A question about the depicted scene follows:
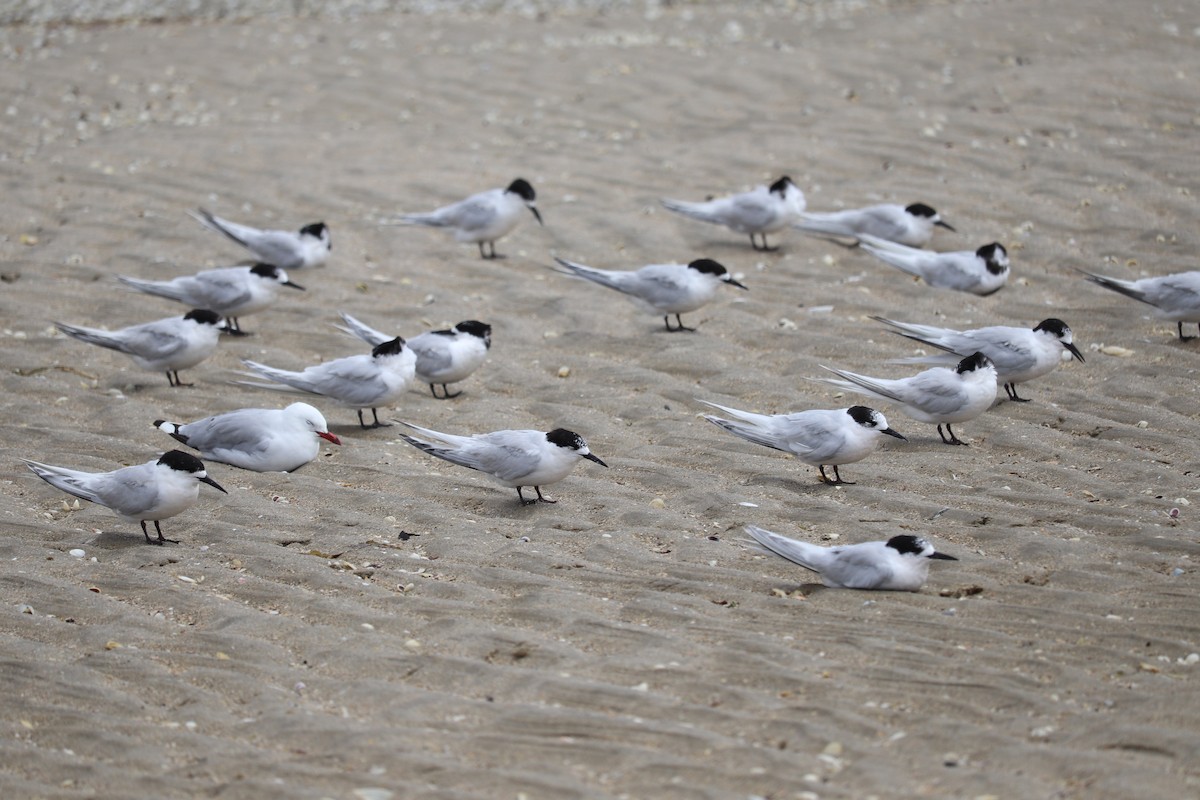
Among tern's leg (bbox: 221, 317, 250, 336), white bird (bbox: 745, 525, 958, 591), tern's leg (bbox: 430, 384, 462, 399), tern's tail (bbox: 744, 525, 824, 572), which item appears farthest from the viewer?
tern's leg (bbox: 221, 317, 250, 336)

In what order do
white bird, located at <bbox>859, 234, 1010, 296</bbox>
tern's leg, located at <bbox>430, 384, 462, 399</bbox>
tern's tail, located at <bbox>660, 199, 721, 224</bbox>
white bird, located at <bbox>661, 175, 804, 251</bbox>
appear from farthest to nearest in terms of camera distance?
tern's tail, located at <bbox>660, 199, 721, 224</bbox> → white bird, located at <bbox>661, 175, 804, 251</bbox> → white bird, located at <bbox>859, 234, 1010, 296</bbox> → tern's leg, located at <bbox>430, 384, 462, 399</bbox>

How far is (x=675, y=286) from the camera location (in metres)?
6.94

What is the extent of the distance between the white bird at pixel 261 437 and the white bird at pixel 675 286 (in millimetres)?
2057

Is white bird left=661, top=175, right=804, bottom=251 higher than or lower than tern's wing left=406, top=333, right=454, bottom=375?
higher

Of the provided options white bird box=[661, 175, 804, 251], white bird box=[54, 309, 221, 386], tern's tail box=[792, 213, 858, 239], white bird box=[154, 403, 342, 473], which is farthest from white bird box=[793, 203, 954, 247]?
white bird box=[154, 403, 342, 473]

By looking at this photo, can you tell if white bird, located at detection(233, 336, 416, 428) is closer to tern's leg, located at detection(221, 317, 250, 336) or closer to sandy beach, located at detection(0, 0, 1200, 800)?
sandy beach, located at detection(0, 0, 1200, 800)

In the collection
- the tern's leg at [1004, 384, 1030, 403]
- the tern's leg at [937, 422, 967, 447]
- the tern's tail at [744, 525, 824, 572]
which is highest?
the tern's tail at [744, 525, 824, 572]

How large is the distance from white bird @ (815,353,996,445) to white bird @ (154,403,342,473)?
221 cm

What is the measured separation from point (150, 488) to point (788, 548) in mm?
2205

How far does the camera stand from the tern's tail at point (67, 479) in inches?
195

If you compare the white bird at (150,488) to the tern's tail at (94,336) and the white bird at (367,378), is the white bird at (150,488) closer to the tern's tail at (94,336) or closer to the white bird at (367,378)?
the white bird at (367,378)

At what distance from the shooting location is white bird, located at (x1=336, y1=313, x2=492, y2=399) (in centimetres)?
626

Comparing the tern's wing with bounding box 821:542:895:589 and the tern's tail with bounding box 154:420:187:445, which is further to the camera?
the tern's tail with bounding box 154:420:187:445

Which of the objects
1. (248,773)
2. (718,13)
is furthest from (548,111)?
(248,773)
